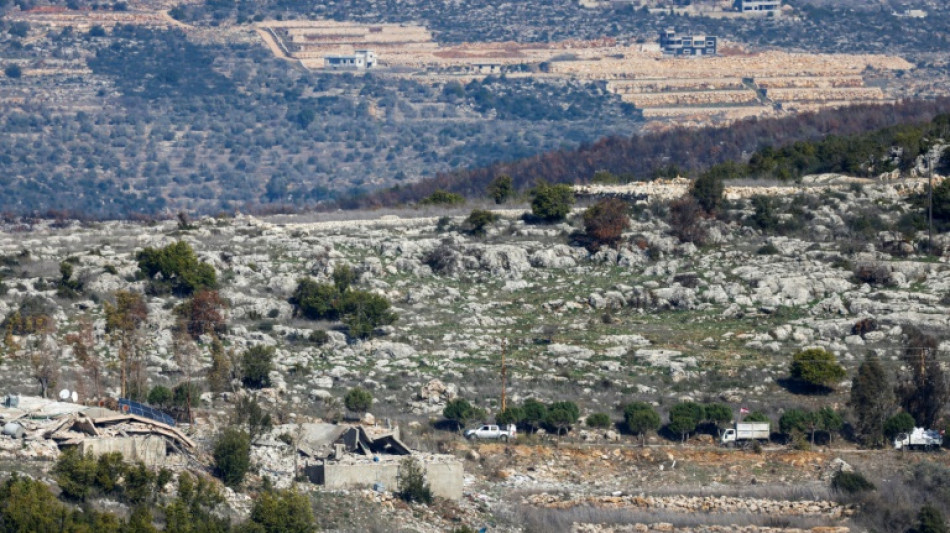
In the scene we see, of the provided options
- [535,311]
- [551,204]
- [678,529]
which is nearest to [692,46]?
[551,204]

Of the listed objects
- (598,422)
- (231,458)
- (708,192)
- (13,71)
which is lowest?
(13,71)

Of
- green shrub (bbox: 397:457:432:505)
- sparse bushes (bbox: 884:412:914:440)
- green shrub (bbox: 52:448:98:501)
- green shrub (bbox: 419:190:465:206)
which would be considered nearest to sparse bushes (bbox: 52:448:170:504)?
green shrub (bbox: 52:448:98:501)

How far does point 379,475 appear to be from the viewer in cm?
5291

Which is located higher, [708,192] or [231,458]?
[231,458]

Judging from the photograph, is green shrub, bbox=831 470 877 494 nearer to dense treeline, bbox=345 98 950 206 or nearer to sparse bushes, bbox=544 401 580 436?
sparse bushes, bbox=544 401 580 436

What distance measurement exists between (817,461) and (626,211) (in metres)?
23.2

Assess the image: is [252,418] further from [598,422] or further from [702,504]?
[702,504]

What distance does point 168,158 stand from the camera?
18362 centimetres

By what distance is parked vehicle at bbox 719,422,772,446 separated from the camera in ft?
198

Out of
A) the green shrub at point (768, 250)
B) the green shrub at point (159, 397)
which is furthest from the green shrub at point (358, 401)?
the green shrub at point (768, 250)

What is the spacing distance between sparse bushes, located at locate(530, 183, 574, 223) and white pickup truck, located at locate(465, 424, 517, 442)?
2256cm

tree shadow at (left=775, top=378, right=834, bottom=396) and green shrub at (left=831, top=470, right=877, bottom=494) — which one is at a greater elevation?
green shrub at (left=831, top=470, right=877, bottom=494)

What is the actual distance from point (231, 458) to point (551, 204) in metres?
32.6

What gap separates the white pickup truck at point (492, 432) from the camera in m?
59.6
